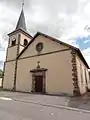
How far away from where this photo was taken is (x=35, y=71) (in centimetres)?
1407

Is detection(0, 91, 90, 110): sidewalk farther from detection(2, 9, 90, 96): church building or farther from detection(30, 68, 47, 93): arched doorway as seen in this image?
detection(30, 68, 47, 93): arched doorway

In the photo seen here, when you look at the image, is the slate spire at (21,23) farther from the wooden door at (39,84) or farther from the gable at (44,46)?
the wooden door at (39,84)

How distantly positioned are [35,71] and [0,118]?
9.83 m

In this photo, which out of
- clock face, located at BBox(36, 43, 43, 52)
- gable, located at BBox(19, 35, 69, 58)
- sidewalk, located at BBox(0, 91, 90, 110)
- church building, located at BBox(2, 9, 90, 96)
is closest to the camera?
sidewalk, located at BBox(0, 91, 90, 110)

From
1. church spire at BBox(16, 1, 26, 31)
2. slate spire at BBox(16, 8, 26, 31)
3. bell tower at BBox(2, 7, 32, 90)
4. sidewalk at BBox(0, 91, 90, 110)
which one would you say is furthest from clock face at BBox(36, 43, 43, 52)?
church spire at BBox(16, 1, 26, 31)

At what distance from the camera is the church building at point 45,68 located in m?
11.6

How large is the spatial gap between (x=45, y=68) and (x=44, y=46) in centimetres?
268

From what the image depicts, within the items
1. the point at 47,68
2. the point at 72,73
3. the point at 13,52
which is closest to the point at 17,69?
the point at 13,52

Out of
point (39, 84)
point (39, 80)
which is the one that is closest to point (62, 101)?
point (39, 84)

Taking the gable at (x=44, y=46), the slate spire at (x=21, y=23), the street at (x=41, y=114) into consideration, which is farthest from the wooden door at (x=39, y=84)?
the slate spire at (x=21, y=23)

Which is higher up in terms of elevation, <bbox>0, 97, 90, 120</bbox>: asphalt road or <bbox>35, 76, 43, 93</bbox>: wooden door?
<bbox>35, 76, 43, 93</bbox>: wooden door

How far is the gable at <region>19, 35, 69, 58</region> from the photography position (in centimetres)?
1316

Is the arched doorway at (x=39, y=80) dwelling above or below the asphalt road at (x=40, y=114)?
above

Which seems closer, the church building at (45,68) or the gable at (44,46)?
the church building at (45,68)
